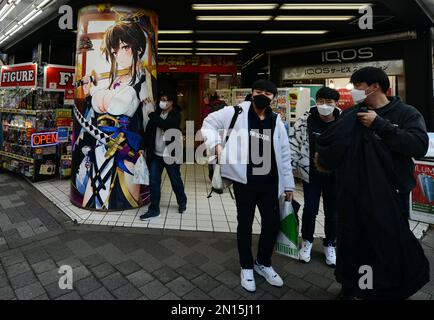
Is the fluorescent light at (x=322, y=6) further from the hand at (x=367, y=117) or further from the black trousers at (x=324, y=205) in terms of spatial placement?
the hand at (x=367, y=117)

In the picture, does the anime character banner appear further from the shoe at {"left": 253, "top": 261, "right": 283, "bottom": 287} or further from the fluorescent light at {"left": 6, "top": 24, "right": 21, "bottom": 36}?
the fluorescent light at {"left": 6, "top": 24, "right": 21, "bottom": 36}

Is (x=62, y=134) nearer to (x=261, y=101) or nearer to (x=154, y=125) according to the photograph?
(x=154, y=125)

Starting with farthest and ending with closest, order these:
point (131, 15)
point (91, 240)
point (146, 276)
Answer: point (131, 15), point (91, 240), point (146, 276)

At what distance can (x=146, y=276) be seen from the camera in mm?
2838

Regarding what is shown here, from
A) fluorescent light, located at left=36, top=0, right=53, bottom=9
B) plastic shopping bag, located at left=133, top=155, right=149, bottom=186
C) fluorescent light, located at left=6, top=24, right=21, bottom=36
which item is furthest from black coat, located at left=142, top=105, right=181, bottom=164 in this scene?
fluorescent light, located at left=6, top=24, right=21, bottom=36

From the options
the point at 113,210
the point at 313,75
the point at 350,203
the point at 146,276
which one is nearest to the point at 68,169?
the point at 113,210

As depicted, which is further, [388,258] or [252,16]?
[252,16]

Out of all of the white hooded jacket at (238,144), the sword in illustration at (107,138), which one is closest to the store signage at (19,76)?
the sword in illustration at (107,138)

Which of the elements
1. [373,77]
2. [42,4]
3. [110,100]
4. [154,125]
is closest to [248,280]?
[373,77]

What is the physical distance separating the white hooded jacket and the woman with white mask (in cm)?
50

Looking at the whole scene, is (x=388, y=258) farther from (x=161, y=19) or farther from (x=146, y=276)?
(x=161, y=19)

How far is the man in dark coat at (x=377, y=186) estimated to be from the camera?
1.92 meters

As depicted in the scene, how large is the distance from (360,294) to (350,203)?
2.19 ft
